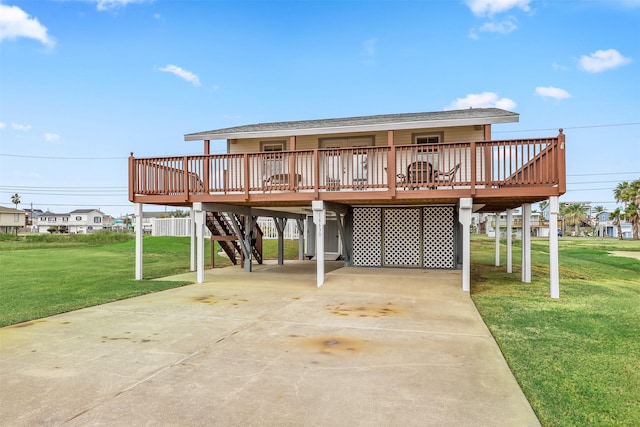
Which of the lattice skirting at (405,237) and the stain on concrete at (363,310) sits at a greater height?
the lattice skirting at (405,237)

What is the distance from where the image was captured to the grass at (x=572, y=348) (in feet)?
10.4

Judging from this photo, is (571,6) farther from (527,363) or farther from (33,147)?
(33,147)

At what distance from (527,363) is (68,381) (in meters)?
4.54

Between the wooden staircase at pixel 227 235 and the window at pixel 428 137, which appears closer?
the window at pixel 428 137

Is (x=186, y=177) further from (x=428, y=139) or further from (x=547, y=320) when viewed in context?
(x=547, y=320)

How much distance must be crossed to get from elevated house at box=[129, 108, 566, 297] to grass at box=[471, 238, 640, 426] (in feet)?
3.58

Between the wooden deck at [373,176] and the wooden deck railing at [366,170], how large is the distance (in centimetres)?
2

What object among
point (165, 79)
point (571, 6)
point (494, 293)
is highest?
point (571, 6)

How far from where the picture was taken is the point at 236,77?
1214 inches

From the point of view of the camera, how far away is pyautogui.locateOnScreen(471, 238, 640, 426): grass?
3170 millimetres

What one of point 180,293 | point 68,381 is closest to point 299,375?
point 68,381

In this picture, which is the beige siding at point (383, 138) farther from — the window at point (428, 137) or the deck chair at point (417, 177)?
the deck chair at point (417, 177)

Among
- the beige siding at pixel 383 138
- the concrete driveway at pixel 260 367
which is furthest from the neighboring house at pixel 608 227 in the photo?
the concrete driveway at pixel 260 367

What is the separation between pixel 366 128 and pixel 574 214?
94.9 meters
